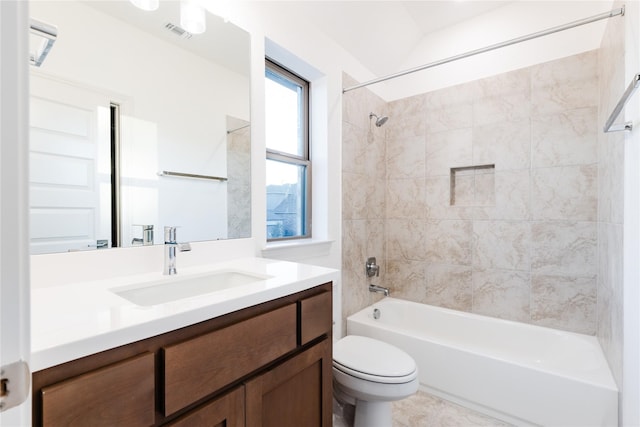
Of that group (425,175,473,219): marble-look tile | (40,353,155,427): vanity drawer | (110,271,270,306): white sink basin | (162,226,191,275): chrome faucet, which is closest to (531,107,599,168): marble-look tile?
(425,175,473,219): marble-look tile

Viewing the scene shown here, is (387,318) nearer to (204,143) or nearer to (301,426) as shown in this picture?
(301,426)

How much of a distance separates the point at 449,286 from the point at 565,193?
102cm

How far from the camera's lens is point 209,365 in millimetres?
728

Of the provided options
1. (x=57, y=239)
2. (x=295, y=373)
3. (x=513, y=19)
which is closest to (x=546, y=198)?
(x=513, y=19)

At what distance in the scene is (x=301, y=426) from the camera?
1.02 meters

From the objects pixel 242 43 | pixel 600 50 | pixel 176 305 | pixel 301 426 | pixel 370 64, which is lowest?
pixel 301 426

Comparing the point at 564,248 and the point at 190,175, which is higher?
the point at 190,175

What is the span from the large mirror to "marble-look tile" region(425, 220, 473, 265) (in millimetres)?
1637

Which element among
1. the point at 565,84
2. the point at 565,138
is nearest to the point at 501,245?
the point at 565,138

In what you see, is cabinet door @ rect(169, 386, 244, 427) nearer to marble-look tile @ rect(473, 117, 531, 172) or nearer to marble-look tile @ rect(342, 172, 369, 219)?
marble-look tile @ rect(342, 172, 369, 219)

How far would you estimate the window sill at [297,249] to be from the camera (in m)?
1.64

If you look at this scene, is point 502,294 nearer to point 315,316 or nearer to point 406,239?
point 406,239

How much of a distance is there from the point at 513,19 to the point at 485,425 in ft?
8.76

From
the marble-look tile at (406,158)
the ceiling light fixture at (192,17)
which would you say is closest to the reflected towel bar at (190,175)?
the ceiling light fixture at (192,17)
